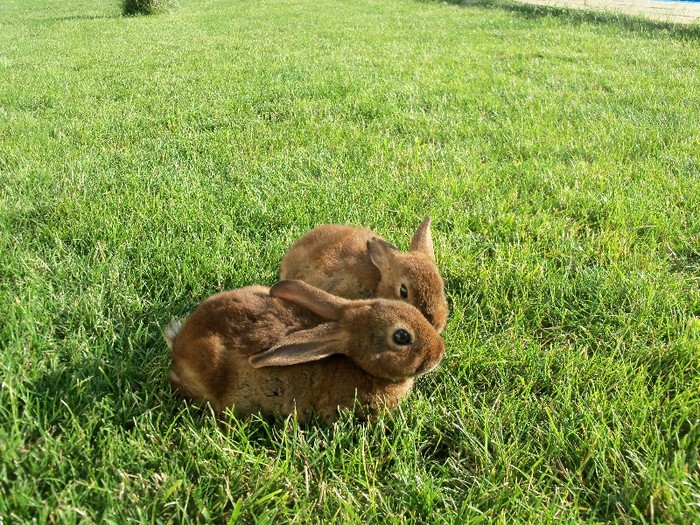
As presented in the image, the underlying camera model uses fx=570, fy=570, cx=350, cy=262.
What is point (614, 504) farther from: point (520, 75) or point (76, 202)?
point (520, 75)

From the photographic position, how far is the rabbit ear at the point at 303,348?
191 centimetres

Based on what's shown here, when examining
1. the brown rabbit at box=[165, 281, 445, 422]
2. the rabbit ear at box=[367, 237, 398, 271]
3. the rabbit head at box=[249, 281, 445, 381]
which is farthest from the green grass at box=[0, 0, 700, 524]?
the rabbit ear at box=[367, 237, 398, 271]

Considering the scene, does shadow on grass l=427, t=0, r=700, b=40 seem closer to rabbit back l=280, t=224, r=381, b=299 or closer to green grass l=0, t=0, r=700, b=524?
green grass l=0, t=0, r=700, b=524

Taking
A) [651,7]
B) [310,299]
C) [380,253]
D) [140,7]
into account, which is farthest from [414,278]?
[140,7]

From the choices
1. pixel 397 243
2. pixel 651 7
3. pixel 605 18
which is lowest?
pixel 397 243

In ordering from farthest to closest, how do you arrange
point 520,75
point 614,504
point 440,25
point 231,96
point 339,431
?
point 440,25
point 520,75
point 231,96
point 339,431
point 614,504

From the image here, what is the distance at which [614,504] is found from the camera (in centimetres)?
182

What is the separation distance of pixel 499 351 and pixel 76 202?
9.16 feet

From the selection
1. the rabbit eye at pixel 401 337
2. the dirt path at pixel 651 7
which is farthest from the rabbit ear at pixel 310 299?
the dirt path at pixel 651 7

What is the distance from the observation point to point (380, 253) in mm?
2682

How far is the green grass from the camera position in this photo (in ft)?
6.01

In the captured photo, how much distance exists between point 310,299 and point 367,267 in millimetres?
654

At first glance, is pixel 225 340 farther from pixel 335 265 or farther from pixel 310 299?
pixel 335 265

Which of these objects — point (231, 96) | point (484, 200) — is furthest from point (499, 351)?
point (231, 96)
